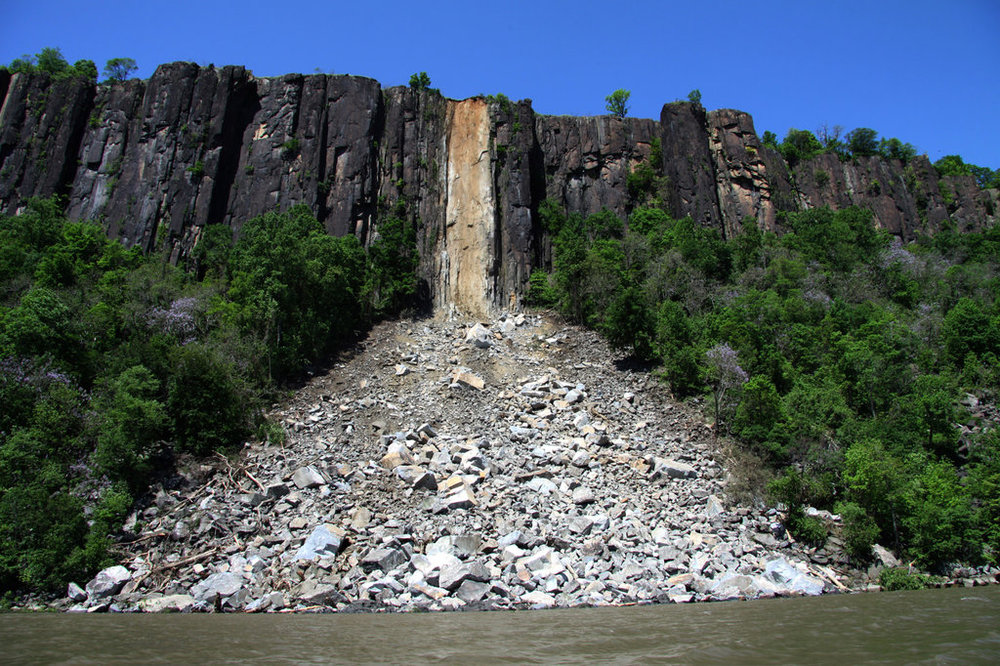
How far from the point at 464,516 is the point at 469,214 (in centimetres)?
2616

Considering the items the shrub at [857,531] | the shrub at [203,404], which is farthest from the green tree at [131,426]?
the shrub at [857,531]

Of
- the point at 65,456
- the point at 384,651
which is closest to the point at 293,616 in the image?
the point at 384,651

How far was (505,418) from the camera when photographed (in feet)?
82.6

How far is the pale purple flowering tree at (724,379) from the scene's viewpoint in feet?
79.9

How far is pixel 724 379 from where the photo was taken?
2445 centimetres

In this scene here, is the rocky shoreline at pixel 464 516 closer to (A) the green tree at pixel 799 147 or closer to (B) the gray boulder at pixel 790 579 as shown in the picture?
(B) the gray boulder at pixel 790 579

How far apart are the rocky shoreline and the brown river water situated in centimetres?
160

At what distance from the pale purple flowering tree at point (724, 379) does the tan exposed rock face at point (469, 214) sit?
16.2 meters

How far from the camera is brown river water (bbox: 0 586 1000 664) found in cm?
821

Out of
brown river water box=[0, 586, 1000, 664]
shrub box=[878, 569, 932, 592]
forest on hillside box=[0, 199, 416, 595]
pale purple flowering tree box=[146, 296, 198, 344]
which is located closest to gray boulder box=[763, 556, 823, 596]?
brown river water box=[0, 586, 1000, 664]

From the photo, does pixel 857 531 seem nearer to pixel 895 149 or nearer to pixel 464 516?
pixel 464 516

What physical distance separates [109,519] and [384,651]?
13.3 meters

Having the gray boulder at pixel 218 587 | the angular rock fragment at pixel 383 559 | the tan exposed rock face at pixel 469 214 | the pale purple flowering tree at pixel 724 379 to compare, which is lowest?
the gray boulder at pixel 218 587

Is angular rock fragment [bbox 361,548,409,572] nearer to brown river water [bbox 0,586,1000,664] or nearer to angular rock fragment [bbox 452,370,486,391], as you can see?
brown river water [bbox 0,586,1000,664]
